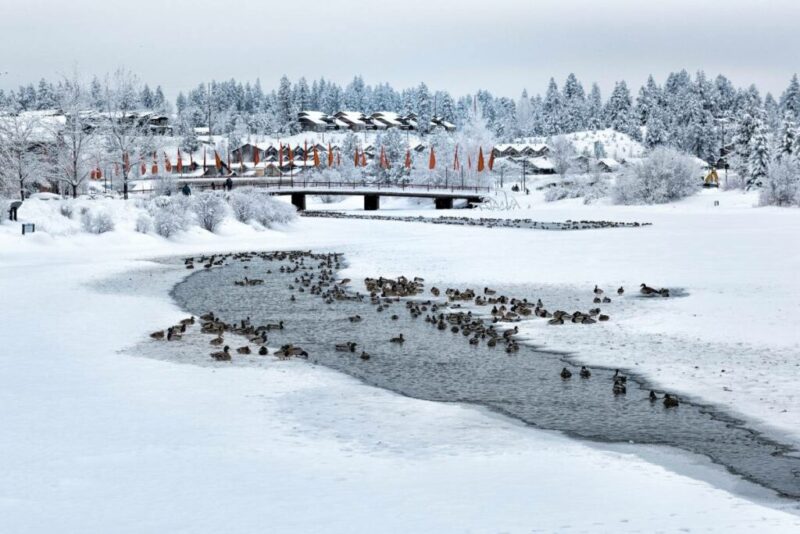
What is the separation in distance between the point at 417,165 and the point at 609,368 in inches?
4793

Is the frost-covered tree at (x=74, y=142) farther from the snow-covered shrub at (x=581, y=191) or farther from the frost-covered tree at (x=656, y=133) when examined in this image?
the frost-covered tree at (x=656, y=133)

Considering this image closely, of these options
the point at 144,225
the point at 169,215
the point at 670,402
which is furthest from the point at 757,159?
the point at 670,402

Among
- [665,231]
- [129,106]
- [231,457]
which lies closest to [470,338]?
[231,457]

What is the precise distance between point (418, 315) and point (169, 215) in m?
30.1

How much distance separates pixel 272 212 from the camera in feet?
204

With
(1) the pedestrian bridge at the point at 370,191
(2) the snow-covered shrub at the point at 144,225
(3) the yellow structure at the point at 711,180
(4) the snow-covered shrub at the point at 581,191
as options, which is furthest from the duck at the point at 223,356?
(3) the yellow structure at the point at 711,180

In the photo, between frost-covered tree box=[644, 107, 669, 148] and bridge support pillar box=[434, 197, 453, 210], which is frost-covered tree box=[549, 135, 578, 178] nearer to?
frost-covered tree box=[644, 107, 669, 148]

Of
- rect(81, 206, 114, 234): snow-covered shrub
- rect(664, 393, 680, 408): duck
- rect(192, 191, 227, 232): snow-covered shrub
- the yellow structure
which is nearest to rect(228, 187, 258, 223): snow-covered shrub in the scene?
rect(192, 191, 227, 232): snow-covered shrub

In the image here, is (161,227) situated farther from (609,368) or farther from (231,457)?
(231,457)

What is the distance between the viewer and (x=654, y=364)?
55.7ft

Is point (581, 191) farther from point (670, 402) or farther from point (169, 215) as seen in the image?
point (670, 402)

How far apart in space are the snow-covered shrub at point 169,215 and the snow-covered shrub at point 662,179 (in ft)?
203

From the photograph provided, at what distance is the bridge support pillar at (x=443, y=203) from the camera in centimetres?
10742

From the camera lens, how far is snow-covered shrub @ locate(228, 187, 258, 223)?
59.4 m
